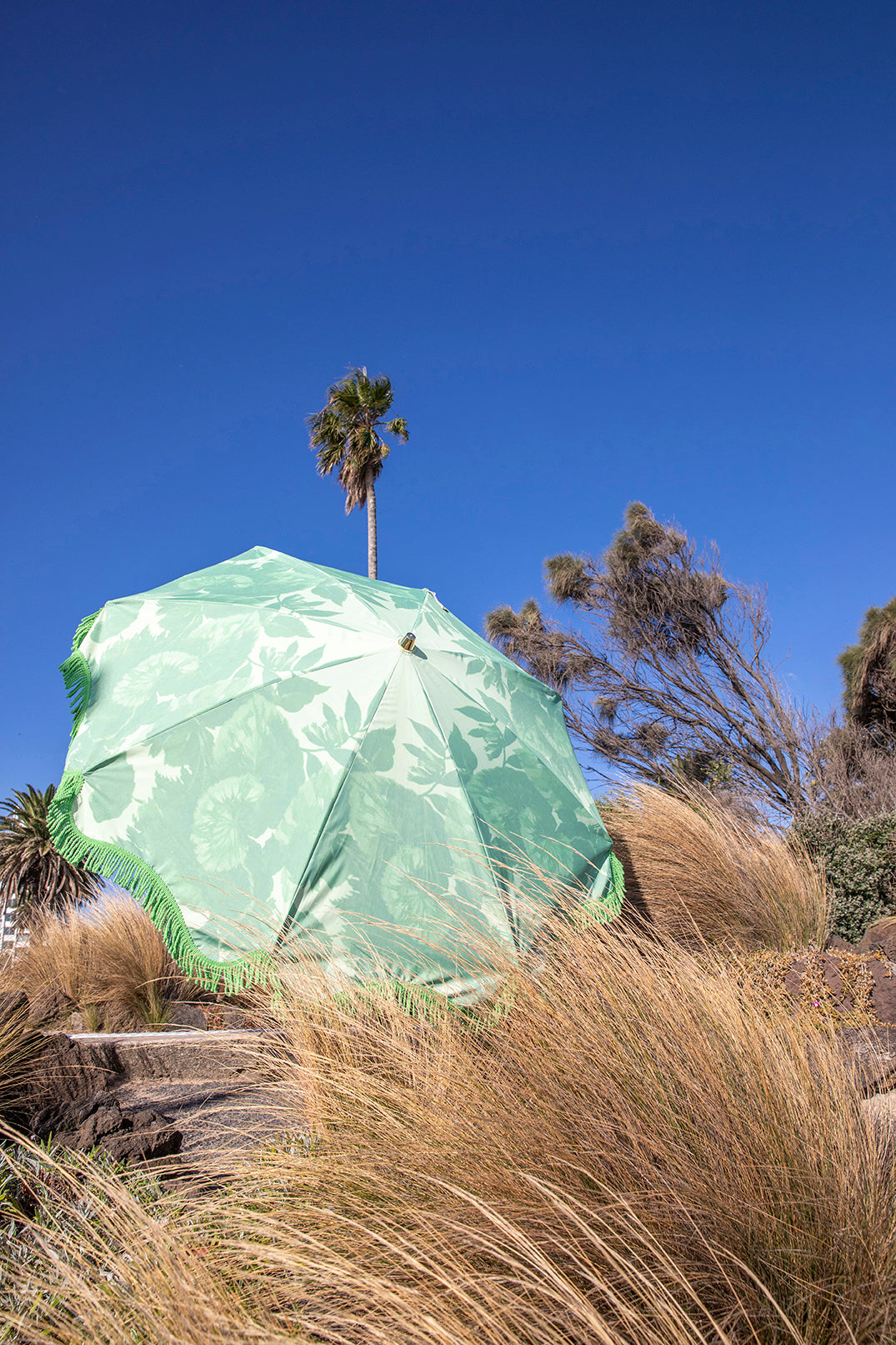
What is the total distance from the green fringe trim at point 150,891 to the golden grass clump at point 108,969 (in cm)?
116

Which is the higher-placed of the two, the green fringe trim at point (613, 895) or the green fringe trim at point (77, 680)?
the green fringe trim at point (77, 680)

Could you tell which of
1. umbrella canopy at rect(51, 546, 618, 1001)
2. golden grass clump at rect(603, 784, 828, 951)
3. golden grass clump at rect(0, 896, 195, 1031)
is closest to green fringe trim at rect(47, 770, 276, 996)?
umbrella canopy at rect(51, 546, 618, 1001)

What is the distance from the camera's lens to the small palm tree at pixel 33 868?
13.0 m

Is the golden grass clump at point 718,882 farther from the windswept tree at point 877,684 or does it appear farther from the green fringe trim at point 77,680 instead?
the windswept tree at point 877,684

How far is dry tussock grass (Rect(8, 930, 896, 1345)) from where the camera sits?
124 centimetres

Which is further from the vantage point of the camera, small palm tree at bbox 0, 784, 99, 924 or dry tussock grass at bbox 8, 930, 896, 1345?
small palm tree at bbox 0, 784, 99, 924

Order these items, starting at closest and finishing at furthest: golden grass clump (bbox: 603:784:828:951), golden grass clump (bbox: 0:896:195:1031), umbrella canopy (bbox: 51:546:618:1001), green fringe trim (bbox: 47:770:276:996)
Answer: green fringe trim (bbox: 47:770:276:996), umbrella canopy (bbox: 51:546:618:1001), golden grass clump (bbox: 0:896:195:1031), golden grass clump (bbox: 603:784:828:951)

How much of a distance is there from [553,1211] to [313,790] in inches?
85.8

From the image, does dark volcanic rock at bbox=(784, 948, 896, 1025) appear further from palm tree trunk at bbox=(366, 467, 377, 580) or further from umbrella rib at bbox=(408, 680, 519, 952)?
palm tree trunk at bbox=(366, 467, 377, 580)

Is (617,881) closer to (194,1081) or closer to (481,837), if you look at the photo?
(481,837)

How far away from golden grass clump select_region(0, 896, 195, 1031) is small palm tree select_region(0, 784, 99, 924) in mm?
7860

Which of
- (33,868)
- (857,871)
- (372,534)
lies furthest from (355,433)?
(857,871)

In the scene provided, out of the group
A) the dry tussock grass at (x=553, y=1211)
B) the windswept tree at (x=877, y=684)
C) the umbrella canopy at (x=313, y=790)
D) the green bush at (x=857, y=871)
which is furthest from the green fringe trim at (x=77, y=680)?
the windswept tree at (x=877, y=684)

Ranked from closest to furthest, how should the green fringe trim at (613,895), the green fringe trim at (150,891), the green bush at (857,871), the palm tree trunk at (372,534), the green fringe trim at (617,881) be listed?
the green fringe trim at (150,891), the green fringe trim at (613,895), the green fringe trim at (617,881), the green bush at (857,871), the palm tree trunk at (372,534)
